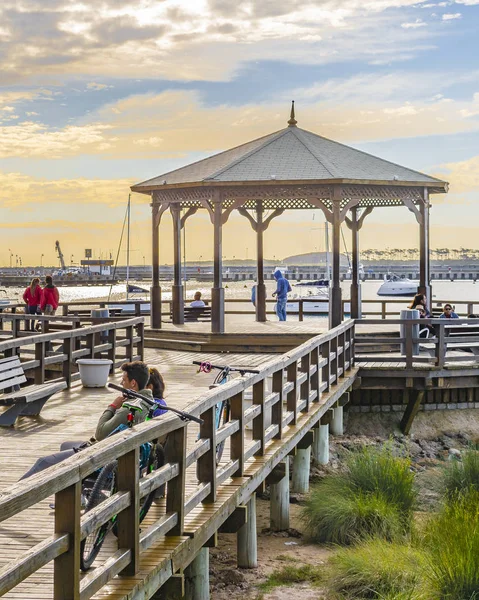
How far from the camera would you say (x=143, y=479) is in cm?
564

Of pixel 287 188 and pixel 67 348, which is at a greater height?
pixel 287 188

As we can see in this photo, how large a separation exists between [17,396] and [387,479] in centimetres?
427

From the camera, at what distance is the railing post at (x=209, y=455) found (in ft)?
22.7

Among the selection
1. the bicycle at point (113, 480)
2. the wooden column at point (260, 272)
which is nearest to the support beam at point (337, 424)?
the wooden column at point (260, 272)

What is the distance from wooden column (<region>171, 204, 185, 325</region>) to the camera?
2228cm

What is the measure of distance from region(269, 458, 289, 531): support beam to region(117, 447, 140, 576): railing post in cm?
566

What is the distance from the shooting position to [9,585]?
162 inches

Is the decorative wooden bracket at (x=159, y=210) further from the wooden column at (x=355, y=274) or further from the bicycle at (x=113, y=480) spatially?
the bicycle at (x=113, y=480)

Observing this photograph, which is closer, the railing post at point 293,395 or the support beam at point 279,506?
the railing post at point 293,395

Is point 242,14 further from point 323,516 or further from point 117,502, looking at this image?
point 117,502

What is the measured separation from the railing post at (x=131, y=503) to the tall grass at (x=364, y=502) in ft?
15.9

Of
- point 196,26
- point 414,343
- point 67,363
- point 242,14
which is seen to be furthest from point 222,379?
point 196,26

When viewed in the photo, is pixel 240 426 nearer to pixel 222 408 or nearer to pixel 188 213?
pixel 222 408

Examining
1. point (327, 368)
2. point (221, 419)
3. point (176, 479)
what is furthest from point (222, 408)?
point (327, 368)
